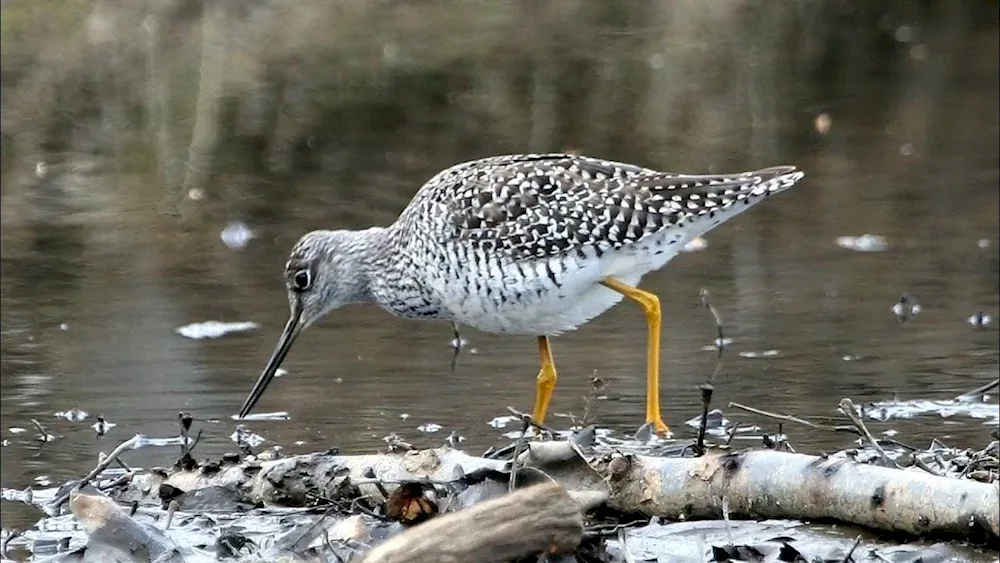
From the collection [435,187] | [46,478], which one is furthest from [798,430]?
[46,478]

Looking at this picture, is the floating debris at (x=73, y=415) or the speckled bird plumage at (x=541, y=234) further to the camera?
the floating debris at (x=73, y=415)

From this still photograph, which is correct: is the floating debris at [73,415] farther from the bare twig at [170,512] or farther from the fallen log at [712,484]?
the fallen log at [712,484]

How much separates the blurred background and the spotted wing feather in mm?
850

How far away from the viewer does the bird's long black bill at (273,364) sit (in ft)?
24.7

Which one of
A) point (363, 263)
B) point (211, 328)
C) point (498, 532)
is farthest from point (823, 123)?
point (498, 532)

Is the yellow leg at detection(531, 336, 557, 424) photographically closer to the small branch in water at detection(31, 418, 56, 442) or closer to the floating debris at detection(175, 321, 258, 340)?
the small branch in water at detection(31, 418, 56, 442)

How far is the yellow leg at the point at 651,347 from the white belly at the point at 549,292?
0.21 ft

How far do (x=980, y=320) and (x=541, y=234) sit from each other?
307cm

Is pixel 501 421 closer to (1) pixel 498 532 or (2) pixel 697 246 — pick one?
(1) pixel 498 532

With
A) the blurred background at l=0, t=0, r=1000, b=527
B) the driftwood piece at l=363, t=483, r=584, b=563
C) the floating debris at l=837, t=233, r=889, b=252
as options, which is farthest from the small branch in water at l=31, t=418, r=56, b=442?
the floating debris at l=837, t=233, r=889, b=252

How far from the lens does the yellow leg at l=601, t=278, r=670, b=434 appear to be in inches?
279

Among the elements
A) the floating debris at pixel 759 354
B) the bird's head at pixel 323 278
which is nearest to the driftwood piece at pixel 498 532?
the bird's head at pixel 323 278

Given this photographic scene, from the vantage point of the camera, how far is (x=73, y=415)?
313 inches

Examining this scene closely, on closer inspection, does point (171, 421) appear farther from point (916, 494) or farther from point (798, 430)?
point (916, 494)
